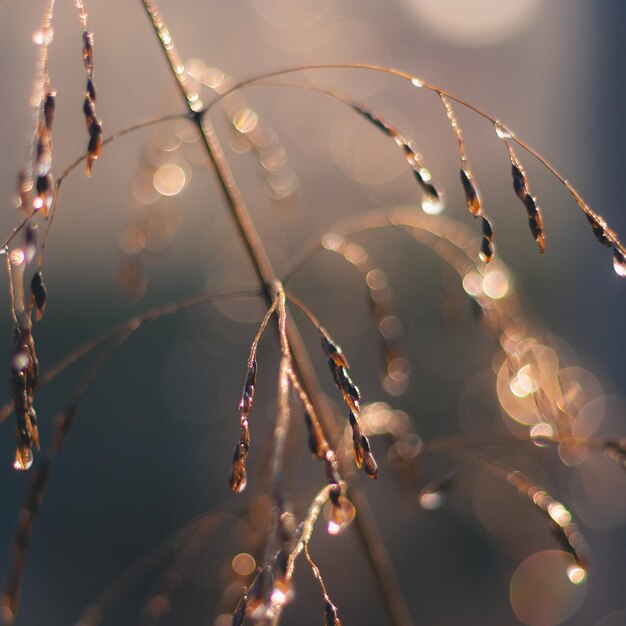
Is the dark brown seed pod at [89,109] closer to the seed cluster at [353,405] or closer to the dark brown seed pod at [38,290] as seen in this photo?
the dark brown seed pod at [38,290]

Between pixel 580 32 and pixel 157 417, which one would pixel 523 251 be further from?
pixel 157 417

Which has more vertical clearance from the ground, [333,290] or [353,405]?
[333,290]

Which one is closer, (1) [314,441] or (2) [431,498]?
(1) [314,441]

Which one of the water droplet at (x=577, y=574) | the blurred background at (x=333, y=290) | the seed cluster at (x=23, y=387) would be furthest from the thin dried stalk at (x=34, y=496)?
the blurred background at (x=333, y=290)

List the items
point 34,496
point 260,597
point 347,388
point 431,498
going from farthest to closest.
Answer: point 431,498
point 34,496
point 347,388
point 260,597

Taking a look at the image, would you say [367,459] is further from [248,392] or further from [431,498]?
[431,498]

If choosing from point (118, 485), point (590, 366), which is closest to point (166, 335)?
point (118, 485)

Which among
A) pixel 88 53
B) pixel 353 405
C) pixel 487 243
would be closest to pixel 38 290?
pixel 88 53
